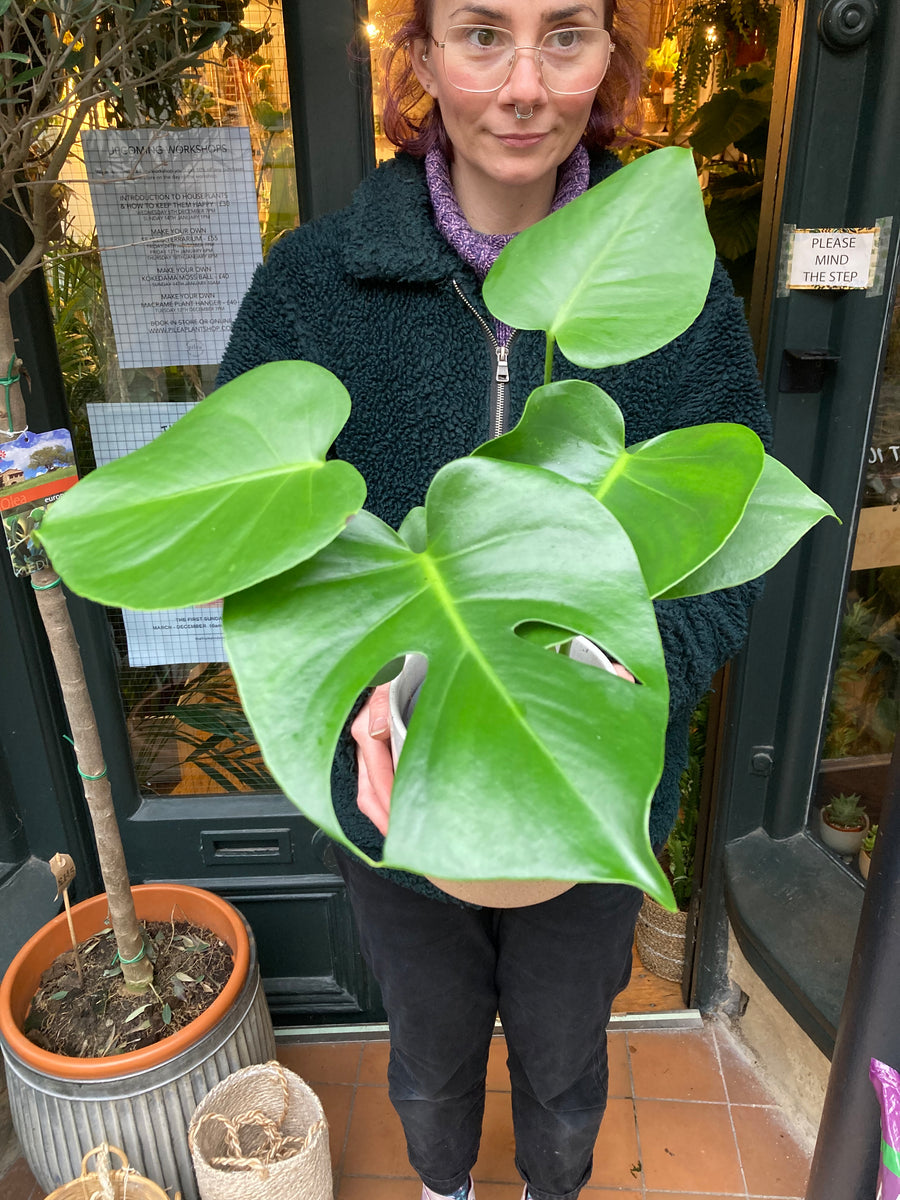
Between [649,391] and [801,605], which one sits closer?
[649,391]

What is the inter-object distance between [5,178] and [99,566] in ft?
2.19

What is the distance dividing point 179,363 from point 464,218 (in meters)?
0.61

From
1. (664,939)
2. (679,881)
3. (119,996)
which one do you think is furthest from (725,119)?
(119,996)

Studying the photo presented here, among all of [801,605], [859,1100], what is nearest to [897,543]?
[801,605]

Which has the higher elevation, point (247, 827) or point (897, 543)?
point (897, 543)

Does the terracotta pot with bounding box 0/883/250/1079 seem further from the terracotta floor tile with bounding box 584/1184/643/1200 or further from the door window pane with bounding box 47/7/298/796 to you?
the terracotta floor tile with bounding box 584/1184/643/1200

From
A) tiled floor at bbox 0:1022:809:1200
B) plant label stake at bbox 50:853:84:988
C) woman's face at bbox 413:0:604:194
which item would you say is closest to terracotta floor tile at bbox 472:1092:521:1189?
tiled floor at bbox 0:1022:809:1200

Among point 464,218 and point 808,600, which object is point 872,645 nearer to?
point 808,600

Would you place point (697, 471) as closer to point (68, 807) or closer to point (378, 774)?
point (378, 774)

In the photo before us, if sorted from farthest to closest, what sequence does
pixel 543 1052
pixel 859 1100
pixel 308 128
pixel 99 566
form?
pixel 308 128
pixel 543 1052
pixel 859 1100
pixel 99 566

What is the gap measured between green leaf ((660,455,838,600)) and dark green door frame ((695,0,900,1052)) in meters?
0.86

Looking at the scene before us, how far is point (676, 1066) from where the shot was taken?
1.53 meters

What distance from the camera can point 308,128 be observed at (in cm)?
116

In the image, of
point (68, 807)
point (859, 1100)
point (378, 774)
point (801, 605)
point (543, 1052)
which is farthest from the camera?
point (68, 807)
